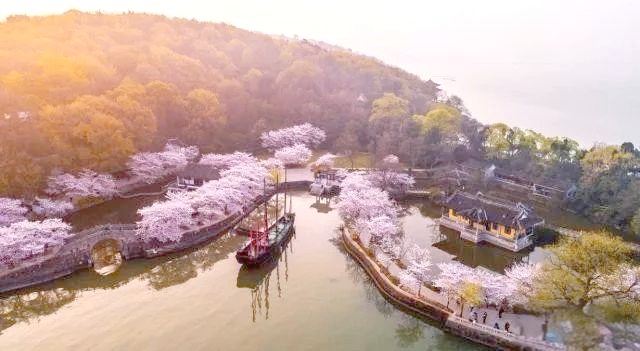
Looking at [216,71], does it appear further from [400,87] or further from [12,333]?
[12,333]

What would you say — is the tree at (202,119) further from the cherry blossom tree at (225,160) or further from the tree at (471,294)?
the tree at (471,294)

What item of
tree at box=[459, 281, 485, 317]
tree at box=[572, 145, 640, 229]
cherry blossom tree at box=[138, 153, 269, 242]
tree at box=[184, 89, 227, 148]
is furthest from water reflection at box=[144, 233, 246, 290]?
tree at box=[572, 145, 640, 229]

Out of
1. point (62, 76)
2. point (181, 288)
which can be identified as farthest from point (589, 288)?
point (62, 76)

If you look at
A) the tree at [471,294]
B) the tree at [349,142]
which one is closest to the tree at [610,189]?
the tree at [471,294]

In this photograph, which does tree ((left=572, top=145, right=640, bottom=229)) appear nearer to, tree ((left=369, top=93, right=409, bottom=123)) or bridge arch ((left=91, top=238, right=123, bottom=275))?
tree ((left=369, top=93, right=409, bottom=123))

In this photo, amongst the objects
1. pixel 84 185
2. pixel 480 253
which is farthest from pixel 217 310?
pixel 480 253

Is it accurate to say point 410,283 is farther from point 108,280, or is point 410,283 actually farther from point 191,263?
point 108,280

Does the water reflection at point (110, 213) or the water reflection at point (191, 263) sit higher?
the water reflection at point (110, 213)
